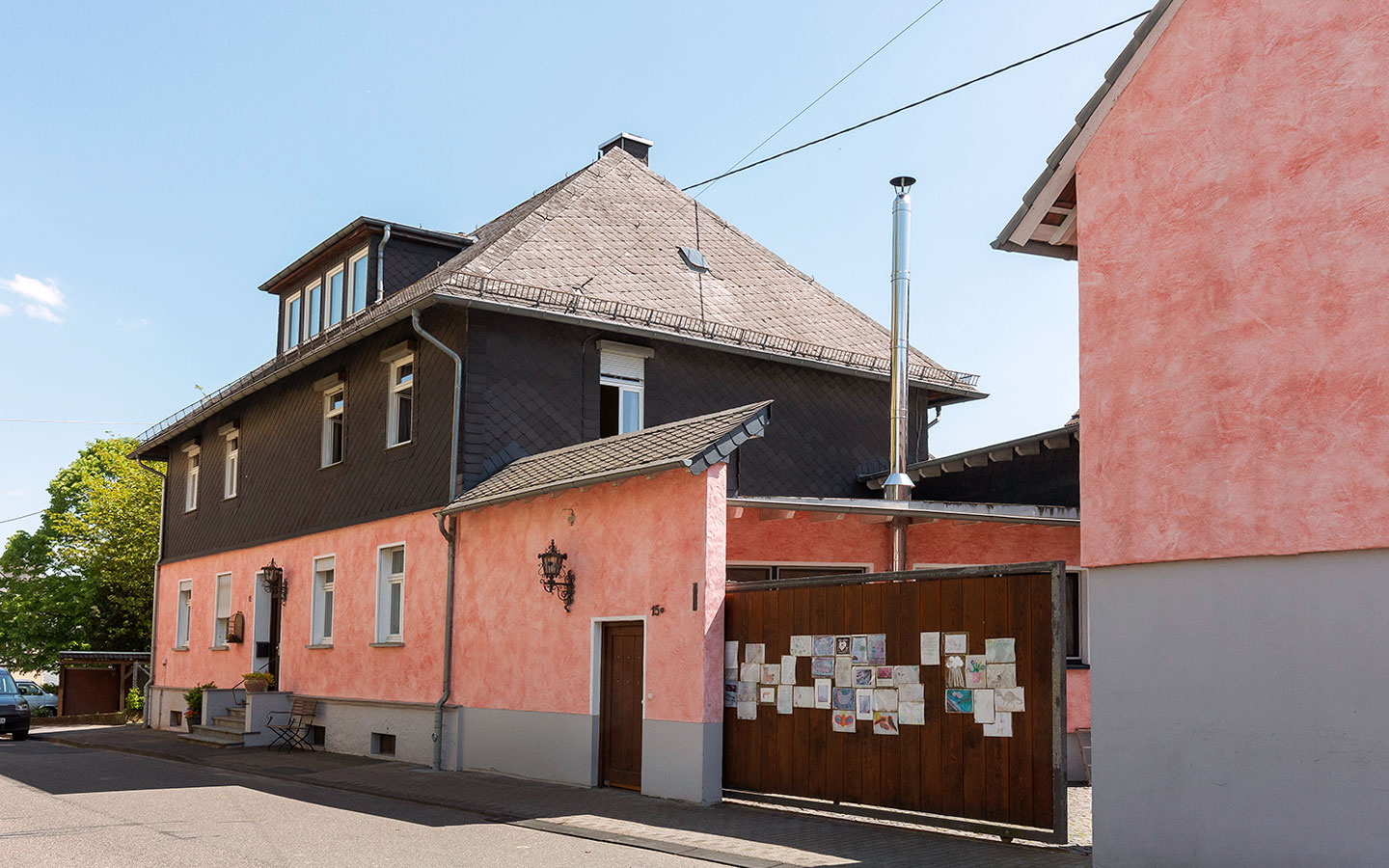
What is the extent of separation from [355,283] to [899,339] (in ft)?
29.4

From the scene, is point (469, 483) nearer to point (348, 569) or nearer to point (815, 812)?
point (348, 569)

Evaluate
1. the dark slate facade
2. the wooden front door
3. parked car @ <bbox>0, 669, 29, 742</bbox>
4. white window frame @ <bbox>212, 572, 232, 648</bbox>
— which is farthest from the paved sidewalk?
parked car @ <bbox>0, 669, 29, 742</bbox>

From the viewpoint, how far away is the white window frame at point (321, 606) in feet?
70.1

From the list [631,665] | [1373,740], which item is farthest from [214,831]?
[1373,740]

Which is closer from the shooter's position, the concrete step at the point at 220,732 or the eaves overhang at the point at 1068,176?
the eaves overhang at the point at 1068,176

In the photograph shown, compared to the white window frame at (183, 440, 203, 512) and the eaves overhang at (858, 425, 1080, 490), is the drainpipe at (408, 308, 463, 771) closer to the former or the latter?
the eaves overhang at (858, 425, 1080, 490)

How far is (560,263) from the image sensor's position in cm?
1909

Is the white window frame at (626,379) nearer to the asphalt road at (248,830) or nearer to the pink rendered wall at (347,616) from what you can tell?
the pink rendered wall at (347,616)

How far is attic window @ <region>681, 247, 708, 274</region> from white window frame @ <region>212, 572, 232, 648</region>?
1154 centimetres

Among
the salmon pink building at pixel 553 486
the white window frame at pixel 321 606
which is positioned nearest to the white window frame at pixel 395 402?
the salmon pink building at pixel 553 486

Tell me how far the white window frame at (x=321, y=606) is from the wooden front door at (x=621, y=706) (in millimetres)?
8611

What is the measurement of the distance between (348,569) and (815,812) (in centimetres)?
1091

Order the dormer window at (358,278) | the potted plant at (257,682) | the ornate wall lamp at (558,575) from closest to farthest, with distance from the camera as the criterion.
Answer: the ornate wall lamp at (558,575) → the dormer window at (358,278) → the potted plant at (257,682)

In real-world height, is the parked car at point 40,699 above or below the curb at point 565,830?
below
